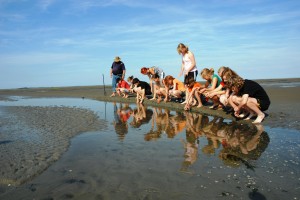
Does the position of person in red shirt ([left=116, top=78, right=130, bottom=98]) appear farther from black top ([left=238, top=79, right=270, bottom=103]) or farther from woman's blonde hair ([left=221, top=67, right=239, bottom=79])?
black top ([left=238, top=79, right=270, bottom=103])

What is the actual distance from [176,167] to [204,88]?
5.90 metres

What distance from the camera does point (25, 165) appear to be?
4734mm

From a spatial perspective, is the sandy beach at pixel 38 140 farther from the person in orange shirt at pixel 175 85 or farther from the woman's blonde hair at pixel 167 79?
the woman's blonde hair at pixel 167 79

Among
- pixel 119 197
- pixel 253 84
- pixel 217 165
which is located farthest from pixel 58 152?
pixel 253 84

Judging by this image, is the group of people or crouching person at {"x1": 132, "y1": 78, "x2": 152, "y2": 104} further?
crouching person at {"x1": 132, "y1": 78, "x2": 152, "y2": 104}

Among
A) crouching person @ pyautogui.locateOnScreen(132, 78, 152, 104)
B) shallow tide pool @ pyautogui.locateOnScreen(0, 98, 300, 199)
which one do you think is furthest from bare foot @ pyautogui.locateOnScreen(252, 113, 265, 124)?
crouching person @ pyautogui.locateOnScreen(132, 78, 152, 104)

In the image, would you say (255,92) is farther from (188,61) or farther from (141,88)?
(141,88)

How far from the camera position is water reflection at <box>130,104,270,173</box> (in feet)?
15.9

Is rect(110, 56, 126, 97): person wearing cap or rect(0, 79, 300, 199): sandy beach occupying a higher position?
rect(110, 56, 126, 97): person wearing cap

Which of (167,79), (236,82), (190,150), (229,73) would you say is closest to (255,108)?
(236,82)

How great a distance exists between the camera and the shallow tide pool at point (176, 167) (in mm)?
3604

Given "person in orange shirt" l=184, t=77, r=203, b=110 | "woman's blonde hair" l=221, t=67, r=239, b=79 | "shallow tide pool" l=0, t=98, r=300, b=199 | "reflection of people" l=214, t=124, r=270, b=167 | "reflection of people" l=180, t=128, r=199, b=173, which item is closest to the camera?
"shallow tide pool" l=0, t=98, r=300, b=199

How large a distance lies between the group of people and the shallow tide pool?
868 millimetres

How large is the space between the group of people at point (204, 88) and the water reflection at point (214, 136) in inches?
22.9
